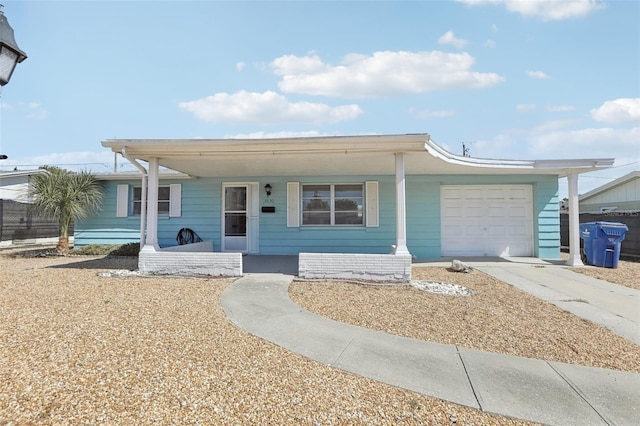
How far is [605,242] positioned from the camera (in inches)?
333

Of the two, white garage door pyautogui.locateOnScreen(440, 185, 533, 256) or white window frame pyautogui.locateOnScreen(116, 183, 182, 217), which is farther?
white window frame pyautogui.locateOnScreen(116, 183, 182, 217)

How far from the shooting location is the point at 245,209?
10281mm

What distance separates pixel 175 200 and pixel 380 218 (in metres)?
6.34

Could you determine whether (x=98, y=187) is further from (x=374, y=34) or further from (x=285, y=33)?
(x=374, y=34)

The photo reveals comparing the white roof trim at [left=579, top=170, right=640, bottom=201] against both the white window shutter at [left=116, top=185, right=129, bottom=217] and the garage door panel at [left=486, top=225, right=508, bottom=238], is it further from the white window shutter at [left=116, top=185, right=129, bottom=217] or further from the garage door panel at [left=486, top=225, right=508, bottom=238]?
the white window shutter at [left=116, top=185, right=129, bottom=217]

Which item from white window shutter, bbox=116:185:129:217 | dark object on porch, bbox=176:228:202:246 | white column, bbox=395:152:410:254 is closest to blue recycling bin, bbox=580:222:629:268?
white column, bbox=395:152:410:254

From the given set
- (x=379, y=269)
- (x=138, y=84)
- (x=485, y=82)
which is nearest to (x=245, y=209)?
(x=138, y=84)

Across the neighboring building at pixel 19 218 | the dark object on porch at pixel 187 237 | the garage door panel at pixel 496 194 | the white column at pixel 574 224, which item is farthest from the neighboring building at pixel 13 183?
the white column at pixel 574 224

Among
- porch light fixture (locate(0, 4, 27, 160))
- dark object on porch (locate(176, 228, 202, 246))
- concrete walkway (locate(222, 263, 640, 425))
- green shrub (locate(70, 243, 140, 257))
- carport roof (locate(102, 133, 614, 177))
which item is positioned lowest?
concrete walkway (locate(222, 263, 640, 425))

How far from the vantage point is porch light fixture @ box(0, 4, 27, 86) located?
2.40m

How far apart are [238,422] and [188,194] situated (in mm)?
9236

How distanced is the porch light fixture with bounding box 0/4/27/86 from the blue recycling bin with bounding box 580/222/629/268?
11298mm

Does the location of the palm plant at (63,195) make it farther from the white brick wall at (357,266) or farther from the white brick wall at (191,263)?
the white brick wall at (357,266)

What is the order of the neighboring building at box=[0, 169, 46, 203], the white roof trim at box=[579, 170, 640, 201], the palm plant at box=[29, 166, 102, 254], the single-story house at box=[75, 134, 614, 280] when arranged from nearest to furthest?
1. the single-story house at box=[75, 134, 614, 280]
2. the palm plant at box=[29, 166, 102, 254]
3. the white roof trim at box=[579, 170, 640, 201]
4. the neighboring building at box=[0, 169, 46, 203]
